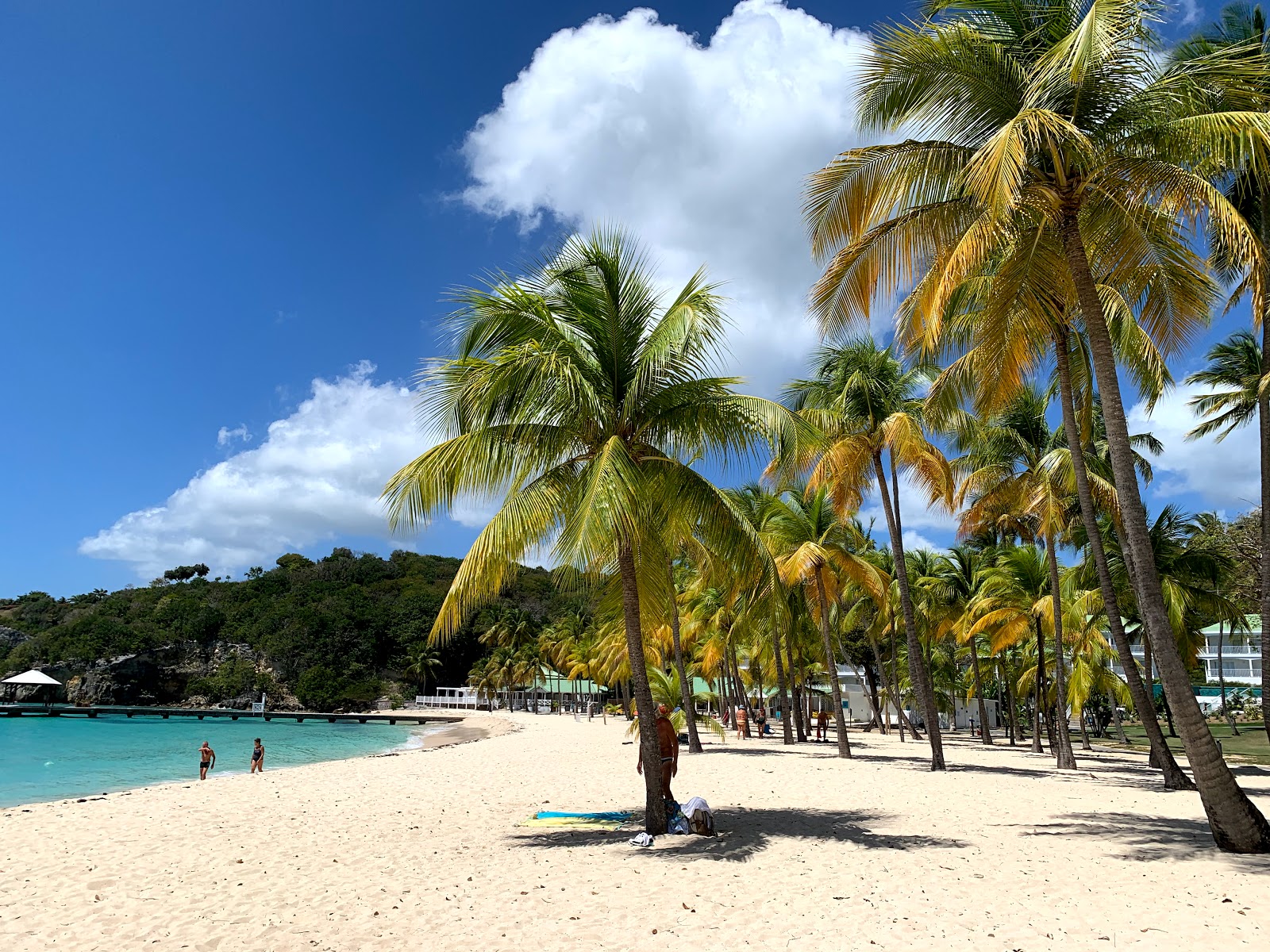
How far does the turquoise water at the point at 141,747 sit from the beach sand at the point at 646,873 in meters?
12.2

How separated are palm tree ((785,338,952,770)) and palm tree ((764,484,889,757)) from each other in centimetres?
134

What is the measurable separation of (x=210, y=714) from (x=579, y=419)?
7456 centimetres

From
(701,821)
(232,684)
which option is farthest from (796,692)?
(232,684)

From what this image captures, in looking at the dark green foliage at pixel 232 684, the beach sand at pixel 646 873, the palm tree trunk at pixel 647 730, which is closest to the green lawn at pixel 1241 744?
the beach sand at pixel 646 873

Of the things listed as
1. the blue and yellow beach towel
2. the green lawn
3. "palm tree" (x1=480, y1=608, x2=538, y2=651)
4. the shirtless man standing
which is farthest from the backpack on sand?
"palm tree" (x1=480, y1=608, x2=538, y2=651)

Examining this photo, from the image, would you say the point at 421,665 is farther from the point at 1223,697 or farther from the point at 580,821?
the point at 580,821

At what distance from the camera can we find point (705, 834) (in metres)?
9.00

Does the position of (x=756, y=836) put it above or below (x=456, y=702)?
above

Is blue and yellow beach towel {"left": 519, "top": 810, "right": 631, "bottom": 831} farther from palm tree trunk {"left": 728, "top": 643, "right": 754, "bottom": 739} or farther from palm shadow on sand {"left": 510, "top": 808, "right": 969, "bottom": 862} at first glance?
palm tree trunk {"left": 728, "top": 643, "right": 754, "bottom": 739}

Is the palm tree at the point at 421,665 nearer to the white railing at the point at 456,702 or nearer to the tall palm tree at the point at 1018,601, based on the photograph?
the white railing at the point at 456,702

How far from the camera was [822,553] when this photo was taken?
66.1ft

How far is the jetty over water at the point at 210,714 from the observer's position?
66188 millimetres

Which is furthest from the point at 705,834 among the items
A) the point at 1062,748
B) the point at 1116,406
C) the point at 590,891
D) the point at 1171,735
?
the point at 1171,735

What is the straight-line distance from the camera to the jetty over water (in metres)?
66.2
